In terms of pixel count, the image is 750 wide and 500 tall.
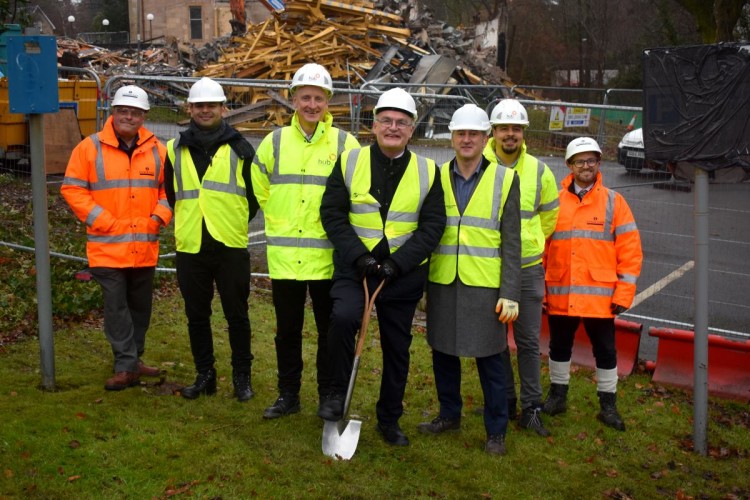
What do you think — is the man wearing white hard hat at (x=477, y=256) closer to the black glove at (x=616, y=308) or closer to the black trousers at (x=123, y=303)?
the black glove at (x=616, y=308)

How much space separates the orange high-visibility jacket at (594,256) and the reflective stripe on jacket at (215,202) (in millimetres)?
2215

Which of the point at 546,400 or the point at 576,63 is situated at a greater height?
the point at 576,63

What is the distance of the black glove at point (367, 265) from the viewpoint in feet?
16.7

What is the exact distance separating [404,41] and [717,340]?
20114 millimetres

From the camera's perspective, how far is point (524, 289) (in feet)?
19.2

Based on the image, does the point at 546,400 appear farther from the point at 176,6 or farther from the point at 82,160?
the point at 176,6

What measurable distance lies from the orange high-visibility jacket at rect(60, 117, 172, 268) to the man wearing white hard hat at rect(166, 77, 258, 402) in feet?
0.78

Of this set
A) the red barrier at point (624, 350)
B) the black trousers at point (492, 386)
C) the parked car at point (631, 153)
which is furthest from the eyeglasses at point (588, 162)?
the parked car at point (631, 153)

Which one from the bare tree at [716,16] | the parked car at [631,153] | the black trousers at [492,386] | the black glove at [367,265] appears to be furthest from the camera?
the bare tree at [716,16]

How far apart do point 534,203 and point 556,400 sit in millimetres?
1539

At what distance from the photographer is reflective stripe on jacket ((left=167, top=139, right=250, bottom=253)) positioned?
5742 millimetres

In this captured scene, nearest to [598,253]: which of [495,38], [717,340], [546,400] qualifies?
[546,400]

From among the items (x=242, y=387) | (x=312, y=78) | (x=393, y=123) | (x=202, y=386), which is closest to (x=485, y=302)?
(x=393, y=123)

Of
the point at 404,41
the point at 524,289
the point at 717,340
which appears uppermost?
the point at 404,41
